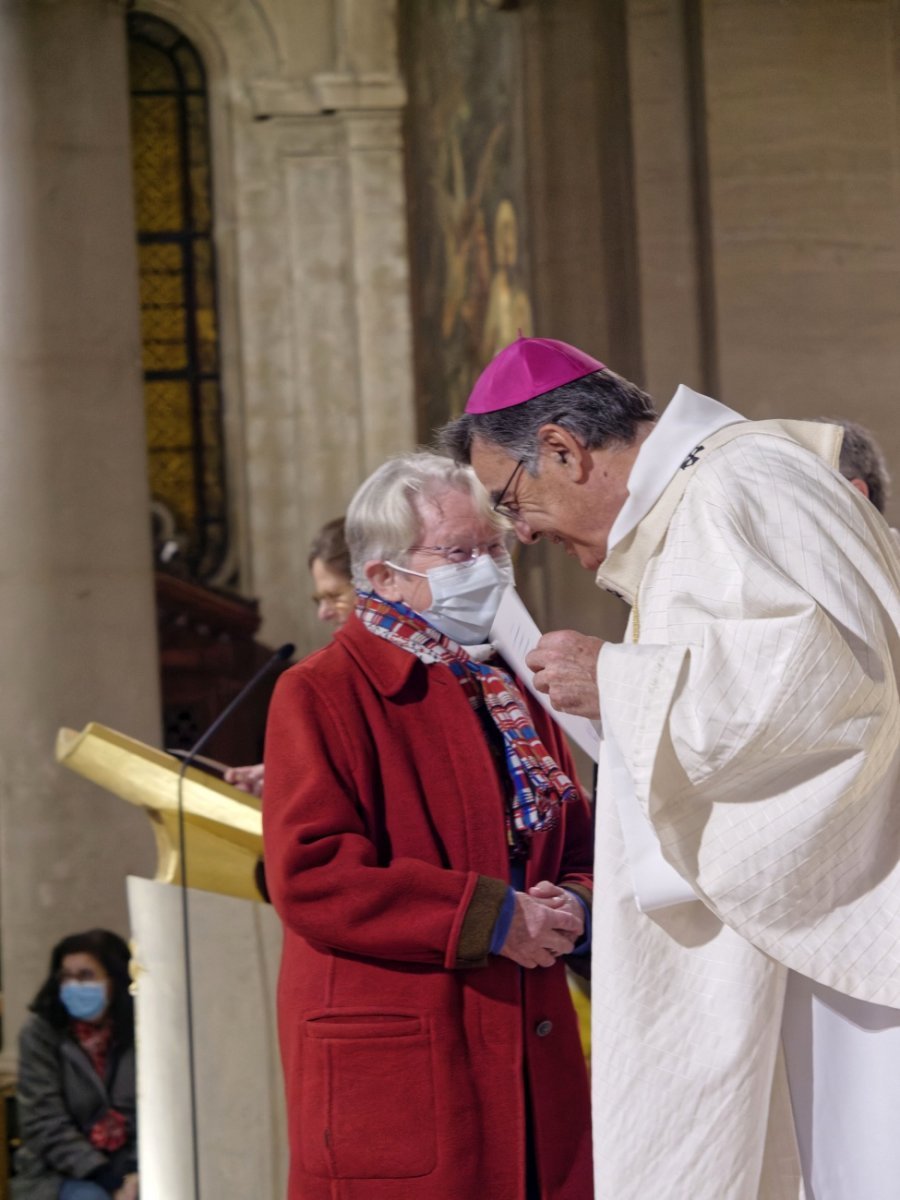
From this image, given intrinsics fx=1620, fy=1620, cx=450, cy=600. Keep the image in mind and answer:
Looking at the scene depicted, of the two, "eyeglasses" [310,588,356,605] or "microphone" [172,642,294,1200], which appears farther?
"eyeglasses" [310,588,356,605]

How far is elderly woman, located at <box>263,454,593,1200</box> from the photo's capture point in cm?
240

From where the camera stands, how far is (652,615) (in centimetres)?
210

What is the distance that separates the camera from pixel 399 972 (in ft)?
8.08

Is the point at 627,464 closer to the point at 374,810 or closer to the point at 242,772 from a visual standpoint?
the point at 374,810

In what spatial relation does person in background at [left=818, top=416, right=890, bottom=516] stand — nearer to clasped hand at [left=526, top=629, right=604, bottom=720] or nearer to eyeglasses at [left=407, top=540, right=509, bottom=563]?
eyeglasses at [left=407, top=540, right=509, bottom=563]

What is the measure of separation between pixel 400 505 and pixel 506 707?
381mm

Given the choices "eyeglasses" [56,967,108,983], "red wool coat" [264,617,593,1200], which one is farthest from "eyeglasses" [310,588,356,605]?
"eyeglasses" [56,967,108,983]

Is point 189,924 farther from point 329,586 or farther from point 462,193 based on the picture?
point 462,193

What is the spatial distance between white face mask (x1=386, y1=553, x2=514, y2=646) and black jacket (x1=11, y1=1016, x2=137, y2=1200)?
10.8 ft

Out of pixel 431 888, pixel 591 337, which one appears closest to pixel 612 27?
pixel 591 337

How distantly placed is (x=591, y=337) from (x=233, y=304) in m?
3.50

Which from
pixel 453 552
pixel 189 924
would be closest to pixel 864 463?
pixel 453 552

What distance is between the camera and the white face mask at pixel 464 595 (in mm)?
2639

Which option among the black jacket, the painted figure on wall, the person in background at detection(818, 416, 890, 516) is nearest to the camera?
the person in background at detection(818, 416, 890, 516)
